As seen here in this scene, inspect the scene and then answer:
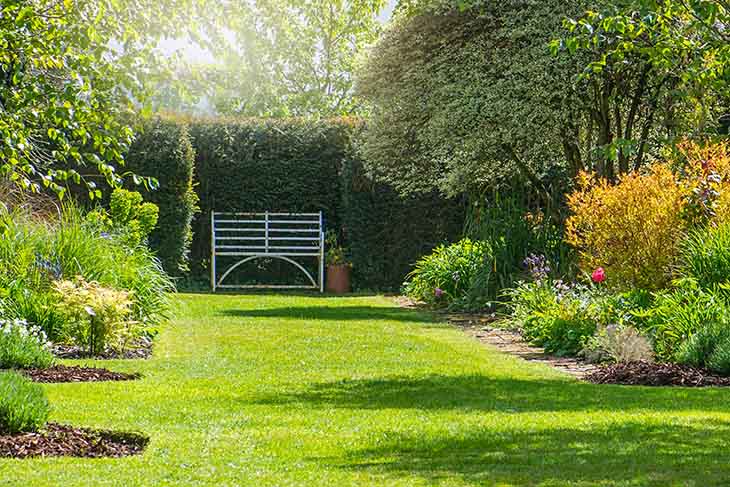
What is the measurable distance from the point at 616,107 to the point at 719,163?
3.88m

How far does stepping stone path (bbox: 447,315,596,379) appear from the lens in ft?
31.9

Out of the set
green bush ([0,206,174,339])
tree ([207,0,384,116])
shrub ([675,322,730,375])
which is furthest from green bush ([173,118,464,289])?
tree ([207,0,384,116])

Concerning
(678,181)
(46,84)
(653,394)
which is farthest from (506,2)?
(46,84)

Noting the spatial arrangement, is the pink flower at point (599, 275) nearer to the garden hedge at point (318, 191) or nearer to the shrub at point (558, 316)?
the shrub at point (558, 316)

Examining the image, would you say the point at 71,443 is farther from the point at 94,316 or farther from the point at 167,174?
the point at 167,174

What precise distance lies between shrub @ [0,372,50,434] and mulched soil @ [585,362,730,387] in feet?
13.9

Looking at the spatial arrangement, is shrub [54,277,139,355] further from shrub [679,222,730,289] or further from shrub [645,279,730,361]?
shrub [679,222,730,289]

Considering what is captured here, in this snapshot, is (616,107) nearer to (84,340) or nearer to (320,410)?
(84,340)

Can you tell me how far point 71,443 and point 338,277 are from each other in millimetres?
14123

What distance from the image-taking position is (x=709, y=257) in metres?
10.2

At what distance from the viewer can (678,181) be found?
1132 cm

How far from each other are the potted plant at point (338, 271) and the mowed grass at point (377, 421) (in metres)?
8.85

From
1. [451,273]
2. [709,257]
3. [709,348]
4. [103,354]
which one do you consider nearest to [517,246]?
[451,273]

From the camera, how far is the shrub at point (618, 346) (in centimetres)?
938
